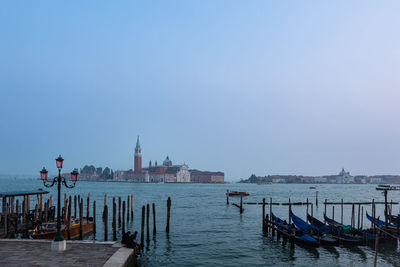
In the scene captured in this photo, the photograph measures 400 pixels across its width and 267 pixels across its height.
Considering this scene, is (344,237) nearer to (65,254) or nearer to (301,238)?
(301,238)

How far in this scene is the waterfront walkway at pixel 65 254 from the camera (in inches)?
382

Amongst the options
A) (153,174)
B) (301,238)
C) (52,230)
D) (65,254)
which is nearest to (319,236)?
(301,238)

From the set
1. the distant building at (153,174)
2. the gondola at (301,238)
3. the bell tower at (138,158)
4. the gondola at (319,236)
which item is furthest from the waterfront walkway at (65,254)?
the bell tower at (138,158)

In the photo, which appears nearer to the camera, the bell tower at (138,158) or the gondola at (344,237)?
the gondola at (344,237)

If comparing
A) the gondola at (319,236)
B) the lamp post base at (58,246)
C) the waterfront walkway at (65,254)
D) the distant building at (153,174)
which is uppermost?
the lamp post base at (58,246)

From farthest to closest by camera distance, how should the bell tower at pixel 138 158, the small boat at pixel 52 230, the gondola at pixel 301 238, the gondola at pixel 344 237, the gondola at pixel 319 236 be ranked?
1. the bell tower at pixel 138 158
2. the gondola at pixel 344 237
3. the gondola at pixel 319 236
4. the gondola at pixel 301 238
5. the small boat at pixel 52 230

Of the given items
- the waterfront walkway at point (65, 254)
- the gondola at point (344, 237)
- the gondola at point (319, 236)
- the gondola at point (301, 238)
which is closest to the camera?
the waterfront walkway at point (65, 254)

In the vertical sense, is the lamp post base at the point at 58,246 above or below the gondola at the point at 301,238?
above

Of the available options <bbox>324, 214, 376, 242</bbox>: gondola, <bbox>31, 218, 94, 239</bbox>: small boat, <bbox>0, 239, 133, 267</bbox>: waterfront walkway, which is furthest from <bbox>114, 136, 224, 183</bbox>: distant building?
<bbox>0, 239, 133, 267</bbox>: waterfront walkway

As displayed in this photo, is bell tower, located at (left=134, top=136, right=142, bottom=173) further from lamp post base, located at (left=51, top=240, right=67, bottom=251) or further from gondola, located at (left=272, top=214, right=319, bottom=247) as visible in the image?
lamp post base, located at (left=51, top=240, right=67, bottom=251)

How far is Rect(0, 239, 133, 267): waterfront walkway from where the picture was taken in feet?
31.9

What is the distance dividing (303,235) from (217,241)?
4.55 m

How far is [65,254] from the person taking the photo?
35.0 feet

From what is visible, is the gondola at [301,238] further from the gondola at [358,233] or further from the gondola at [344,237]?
the gondola at [358,233]
